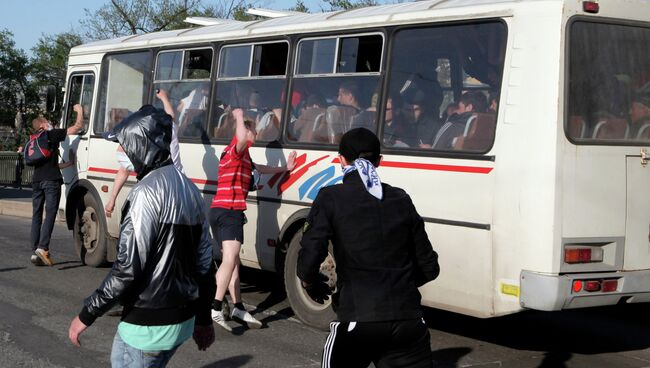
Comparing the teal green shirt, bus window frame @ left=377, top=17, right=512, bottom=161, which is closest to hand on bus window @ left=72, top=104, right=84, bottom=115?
bus window frame @ left=377, top=17, right=512, bottom=161

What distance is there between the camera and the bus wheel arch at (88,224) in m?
11.6

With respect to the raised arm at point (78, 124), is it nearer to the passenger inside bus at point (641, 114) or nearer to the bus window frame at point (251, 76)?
the bus window frame at point (251, 76)

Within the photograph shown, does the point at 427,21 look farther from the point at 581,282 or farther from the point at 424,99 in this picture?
the point at 581,282

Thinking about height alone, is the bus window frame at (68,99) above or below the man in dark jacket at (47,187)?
above

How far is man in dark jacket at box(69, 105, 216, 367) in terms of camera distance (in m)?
3.82

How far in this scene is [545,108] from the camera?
6.96 metres

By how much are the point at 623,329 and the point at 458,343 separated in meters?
2.17

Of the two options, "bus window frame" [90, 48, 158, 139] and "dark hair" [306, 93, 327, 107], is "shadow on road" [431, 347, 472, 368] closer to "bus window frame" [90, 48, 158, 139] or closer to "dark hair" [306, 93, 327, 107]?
"dark hair" [306, 93, 327, 107]

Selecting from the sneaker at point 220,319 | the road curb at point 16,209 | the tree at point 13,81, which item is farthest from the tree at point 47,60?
the sneaker at point 220,319

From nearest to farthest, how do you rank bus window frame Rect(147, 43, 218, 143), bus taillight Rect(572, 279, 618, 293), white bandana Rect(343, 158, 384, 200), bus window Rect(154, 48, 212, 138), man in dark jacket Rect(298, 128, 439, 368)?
man in dark jacket Rect(298, 128, 439, 368)
white bandana Rect(343, 158, 384, 200)
bus taillight Rect(572, 279, 618, 293)
bus window frame Rect(147, 43, 218, 143)
bus window Rect(154, 48, 212, 138)

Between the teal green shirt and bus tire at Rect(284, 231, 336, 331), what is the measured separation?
4.30 meters

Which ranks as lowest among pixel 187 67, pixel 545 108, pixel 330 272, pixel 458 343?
pixel 458 343

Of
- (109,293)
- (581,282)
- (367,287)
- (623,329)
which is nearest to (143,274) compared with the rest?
(109,293)

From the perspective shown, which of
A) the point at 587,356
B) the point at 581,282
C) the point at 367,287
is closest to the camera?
the point at 367,287
